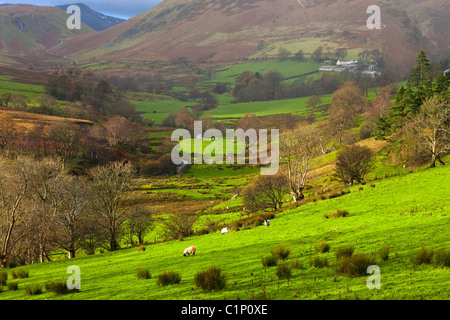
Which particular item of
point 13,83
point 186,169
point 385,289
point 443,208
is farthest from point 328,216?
point 13,83

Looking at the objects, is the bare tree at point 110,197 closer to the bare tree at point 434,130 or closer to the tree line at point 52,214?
the tree line at point 52,214

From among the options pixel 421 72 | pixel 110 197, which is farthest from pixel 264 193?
pixel 421 72

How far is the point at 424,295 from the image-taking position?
26.2 feet

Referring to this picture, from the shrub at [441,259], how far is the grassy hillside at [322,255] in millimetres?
340

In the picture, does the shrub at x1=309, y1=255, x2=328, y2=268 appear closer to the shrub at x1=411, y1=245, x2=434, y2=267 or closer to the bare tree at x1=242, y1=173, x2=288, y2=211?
the shrub at x1=411, y1=245, x2=434, y2=267

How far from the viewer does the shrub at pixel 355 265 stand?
33.3 feet

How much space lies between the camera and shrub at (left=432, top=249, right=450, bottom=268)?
377 inches

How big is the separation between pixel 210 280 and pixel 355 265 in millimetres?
4979

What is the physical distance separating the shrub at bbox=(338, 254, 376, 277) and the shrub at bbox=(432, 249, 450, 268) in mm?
1801
